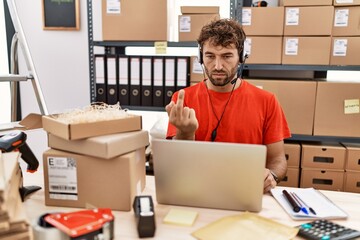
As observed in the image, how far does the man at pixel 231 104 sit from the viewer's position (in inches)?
60.3

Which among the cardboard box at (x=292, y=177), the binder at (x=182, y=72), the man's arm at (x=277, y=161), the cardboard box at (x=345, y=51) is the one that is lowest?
the cardboard box at (x=292, y=177)

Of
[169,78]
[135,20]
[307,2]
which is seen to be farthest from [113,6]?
[307,2]

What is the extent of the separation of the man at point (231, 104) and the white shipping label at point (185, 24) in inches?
24.0

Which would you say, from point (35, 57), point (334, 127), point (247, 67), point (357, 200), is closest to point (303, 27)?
point (247, 67)

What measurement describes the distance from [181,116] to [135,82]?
1.14 m

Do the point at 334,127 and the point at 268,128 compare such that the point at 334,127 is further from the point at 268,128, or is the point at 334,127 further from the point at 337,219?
the point at 337,219

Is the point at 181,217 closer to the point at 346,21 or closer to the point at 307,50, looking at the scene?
the point at 307,50

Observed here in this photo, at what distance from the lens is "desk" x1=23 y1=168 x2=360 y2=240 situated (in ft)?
3.01

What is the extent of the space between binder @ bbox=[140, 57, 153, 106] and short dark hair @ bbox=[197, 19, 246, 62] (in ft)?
2.31

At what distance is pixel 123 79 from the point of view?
2264 millimetres

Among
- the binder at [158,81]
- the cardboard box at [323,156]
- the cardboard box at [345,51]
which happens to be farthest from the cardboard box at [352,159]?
the binder at [158,81]

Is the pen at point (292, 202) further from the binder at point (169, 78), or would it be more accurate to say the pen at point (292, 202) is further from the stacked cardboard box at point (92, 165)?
the binder at point (169, 78)

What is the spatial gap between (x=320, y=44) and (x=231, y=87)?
750 mm

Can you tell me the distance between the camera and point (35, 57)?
288 centimetres
